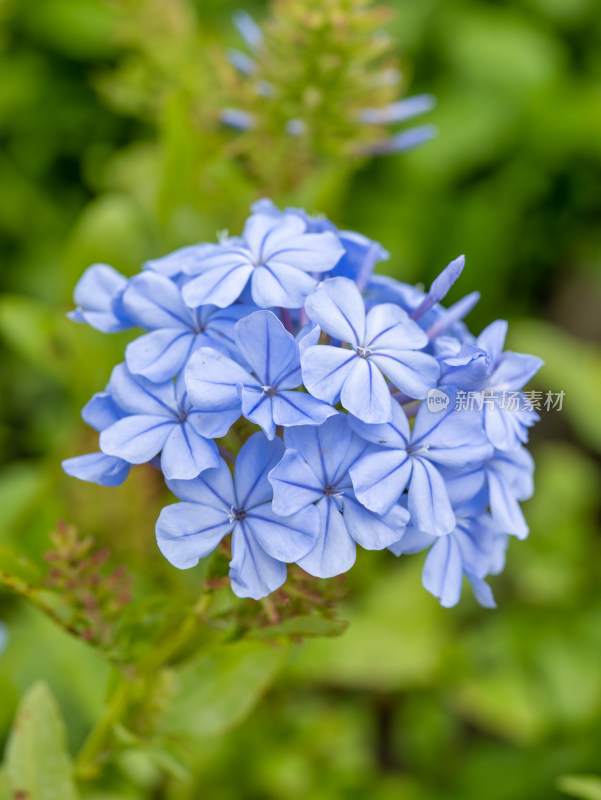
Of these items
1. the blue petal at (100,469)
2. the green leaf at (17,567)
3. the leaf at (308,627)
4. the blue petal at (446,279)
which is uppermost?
the blue petal at (446,279)

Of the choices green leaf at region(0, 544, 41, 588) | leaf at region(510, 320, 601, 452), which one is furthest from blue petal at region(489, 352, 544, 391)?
leaf at region(510, 320, 601, 452)

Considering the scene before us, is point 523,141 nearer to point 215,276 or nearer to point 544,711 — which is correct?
point 544,711

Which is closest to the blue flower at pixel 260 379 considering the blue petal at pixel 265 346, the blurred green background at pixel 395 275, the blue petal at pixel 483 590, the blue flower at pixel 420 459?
the blue petal at pixel 265 346

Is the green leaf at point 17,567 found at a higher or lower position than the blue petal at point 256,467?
lower

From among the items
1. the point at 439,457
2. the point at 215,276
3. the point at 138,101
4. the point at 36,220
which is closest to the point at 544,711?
the point at 439,457

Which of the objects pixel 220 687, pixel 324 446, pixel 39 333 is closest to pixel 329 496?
pixel 324 446

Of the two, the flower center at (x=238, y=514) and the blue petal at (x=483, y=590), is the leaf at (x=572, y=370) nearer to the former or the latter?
the blue petal at (x=483, y=590)

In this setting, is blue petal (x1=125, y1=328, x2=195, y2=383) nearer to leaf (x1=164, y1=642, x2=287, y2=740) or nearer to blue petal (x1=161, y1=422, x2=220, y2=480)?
blue petal (x1=161, y1=422, x2=220, y2=480)
